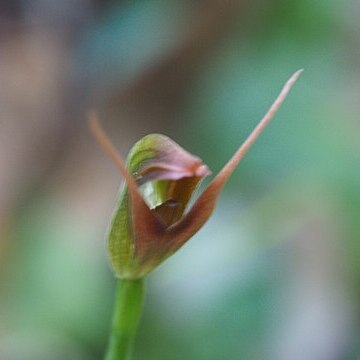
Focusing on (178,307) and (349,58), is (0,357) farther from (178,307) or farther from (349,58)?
(349,58)

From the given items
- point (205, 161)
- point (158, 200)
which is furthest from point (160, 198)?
point (205, 161)

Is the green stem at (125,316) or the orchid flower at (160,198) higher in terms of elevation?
the orchid flower at (160,198)

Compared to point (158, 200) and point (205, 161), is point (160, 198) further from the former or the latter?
point (205, 161)

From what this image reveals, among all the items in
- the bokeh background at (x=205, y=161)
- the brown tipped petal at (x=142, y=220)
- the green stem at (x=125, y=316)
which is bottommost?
the green stem at (x=125, y=316)

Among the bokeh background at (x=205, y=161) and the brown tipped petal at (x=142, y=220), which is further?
the bokeh background at (x=205, y=161)

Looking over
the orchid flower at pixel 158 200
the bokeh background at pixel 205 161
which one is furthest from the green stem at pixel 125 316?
the bokeh background at pixel 205 161

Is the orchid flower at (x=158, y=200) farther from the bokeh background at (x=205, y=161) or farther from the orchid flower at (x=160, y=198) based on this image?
the bokeh background at (x=205, y=161)

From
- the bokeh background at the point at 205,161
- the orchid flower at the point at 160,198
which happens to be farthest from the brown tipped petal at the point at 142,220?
the bokeh background at the point at 205,161
